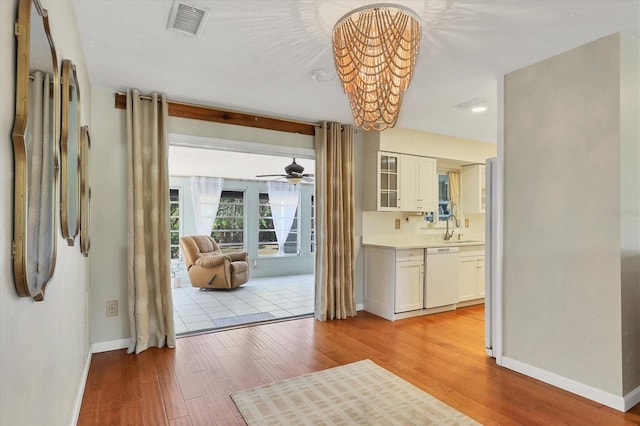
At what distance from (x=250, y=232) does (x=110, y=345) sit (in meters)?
4.94

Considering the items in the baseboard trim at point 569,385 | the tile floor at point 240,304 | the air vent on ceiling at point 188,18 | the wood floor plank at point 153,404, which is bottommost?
the tile floor at point 240,304

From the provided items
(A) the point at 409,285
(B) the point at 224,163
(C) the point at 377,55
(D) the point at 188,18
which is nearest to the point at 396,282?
(A) the point at 409,285

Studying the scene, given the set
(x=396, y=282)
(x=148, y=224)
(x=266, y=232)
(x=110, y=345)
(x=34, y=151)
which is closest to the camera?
(x=34, y=151)

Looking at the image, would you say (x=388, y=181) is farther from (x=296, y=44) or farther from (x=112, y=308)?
(x=112, y=308)

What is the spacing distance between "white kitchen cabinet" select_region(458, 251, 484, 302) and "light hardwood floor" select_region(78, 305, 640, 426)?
809mm

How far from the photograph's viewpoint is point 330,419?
222 cm

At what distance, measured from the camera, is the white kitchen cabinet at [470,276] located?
4.97m

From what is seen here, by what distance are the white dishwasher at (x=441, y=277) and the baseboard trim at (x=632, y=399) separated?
7.51 ft

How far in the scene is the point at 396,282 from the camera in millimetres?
4359

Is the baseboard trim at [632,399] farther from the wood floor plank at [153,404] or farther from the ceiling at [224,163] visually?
the ceiling at [224,163]

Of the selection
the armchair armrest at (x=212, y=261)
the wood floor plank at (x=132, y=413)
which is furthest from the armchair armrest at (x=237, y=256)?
the wood floor plank at (x=132, y=413)

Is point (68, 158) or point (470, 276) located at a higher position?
point (68, 158)

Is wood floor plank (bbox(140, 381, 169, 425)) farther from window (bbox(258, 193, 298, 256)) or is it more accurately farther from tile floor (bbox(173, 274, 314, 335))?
window (bbox(258, 193, 298, 256))

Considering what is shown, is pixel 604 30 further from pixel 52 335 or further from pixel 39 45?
pixel 52 335
